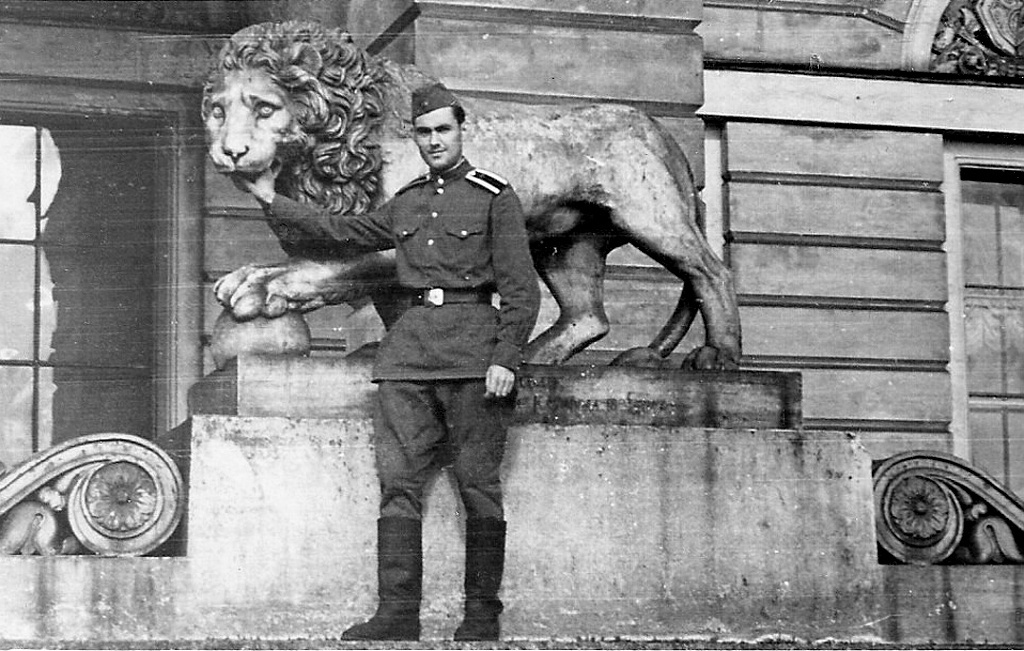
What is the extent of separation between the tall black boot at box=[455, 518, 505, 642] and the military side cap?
5.82 feet

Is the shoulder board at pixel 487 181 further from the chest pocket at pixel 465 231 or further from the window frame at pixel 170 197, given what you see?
the window frame at pixel 170 197

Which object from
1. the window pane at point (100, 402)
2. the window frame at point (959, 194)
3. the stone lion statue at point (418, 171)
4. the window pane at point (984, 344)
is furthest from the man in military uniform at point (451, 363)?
the window pane at point (984, 344)

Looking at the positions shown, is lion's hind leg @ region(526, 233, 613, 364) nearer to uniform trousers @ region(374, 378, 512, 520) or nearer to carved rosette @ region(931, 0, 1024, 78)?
uniform trousers @ region(374, 378, 512, 520)

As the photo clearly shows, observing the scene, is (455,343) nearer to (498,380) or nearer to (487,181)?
(498,380)

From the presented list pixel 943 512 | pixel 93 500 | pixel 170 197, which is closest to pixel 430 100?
pixel 93 500

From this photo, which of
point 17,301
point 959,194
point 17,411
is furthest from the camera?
point 959,194

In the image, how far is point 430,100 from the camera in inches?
412

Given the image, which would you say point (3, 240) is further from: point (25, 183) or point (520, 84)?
point (520, 84)

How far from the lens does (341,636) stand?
10.3 m

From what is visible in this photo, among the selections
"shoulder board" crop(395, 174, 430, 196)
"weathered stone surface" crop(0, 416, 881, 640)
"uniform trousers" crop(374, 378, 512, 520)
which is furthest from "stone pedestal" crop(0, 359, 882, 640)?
"shoulder board" crop(395, 174, 430, 196)

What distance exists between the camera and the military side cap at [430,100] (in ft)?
34.3

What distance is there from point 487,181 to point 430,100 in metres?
0.44

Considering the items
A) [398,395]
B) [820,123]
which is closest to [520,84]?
[820,123]

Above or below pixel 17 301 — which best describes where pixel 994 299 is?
above
